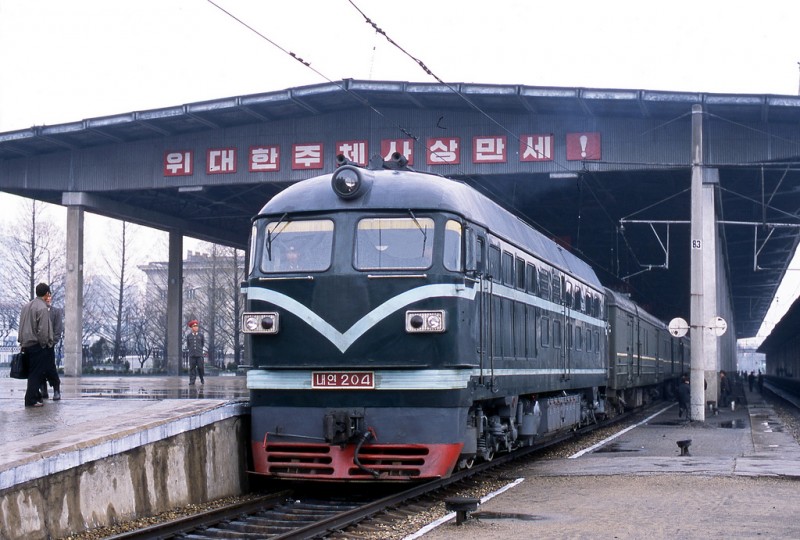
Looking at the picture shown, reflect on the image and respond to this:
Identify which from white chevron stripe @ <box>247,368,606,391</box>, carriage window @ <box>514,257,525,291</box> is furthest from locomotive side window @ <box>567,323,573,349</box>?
white chevron stripe @ <box>247,368,606,391</box>

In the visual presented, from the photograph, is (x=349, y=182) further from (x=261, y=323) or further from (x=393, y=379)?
(x=393, y=379)

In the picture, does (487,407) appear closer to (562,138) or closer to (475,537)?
(475,537)

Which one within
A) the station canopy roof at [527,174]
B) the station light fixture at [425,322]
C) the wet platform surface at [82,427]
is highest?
the station canopy roof at [527,174]

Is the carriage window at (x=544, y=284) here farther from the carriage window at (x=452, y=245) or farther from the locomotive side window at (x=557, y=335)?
the carriage window at (x=452, y=245)

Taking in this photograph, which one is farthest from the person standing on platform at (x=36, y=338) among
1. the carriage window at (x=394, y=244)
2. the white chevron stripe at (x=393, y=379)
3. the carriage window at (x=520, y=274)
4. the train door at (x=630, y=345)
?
the train door at (x=630, y=345)

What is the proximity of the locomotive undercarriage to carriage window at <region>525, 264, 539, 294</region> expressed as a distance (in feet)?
5.56

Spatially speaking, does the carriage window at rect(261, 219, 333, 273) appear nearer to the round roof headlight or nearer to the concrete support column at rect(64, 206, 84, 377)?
the round roof headlight

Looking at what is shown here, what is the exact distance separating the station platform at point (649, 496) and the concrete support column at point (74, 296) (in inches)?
857

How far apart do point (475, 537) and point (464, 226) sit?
12.9 ft

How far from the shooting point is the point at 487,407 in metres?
13.9

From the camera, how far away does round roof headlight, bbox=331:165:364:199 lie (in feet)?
39.4

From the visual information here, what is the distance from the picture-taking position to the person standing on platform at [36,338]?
13219 mm

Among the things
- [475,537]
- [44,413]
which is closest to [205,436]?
[44,413]

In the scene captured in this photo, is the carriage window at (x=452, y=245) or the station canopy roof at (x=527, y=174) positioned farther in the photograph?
the station canopy roof at (x=527, y=174)
